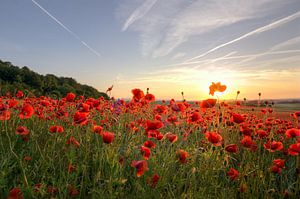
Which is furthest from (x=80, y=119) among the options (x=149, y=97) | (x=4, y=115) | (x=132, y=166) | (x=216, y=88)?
(x=216, y=88)

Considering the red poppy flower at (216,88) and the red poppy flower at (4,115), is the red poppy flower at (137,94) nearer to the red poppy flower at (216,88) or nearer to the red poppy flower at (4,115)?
the red poppy flower at (216,88)

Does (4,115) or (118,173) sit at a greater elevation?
(4,115)

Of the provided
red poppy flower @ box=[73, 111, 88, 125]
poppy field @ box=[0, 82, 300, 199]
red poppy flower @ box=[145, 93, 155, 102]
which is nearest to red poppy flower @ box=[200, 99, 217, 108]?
poppy field @ box=[0, 82, 300, 199]

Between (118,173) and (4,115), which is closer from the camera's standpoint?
(118,173)

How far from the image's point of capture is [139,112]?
669 cm

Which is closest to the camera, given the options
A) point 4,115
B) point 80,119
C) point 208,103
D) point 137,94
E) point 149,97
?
point 80,119

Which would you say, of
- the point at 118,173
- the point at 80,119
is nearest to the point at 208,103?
the point at 118,173

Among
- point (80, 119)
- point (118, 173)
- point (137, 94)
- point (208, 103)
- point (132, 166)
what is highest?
point (137, 94)

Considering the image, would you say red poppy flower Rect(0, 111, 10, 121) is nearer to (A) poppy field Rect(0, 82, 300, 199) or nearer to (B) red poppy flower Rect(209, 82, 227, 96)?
(A) poppy field Rect(0, 82, 300, 199)

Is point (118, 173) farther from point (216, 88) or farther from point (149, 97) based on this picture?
point (216, 88)

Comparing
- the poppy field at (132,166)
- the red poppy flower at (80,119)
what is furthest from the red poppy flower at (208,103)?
the red poppy flower at (80,119)

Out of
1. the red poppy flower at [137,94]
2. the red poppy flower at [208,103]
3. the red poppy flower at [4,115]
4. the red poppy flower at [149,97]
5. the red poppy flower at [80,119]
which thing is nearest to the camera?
the red poppy flower at [80,119]

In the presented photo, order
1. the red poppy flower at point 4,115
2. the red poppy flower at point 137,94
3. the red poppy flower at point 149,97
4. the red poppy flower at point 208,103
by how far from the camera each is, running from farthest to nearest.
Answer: the red poppy flower at point 149,97, the red poppy flower at point 137,94, the red poppy flower at point 208,103, the red poppy flower at point 4,115

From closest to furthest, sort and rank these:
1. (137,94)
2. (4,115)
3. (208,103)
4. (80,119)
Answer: (80,119), (4,115), (208,103), (137,94)
